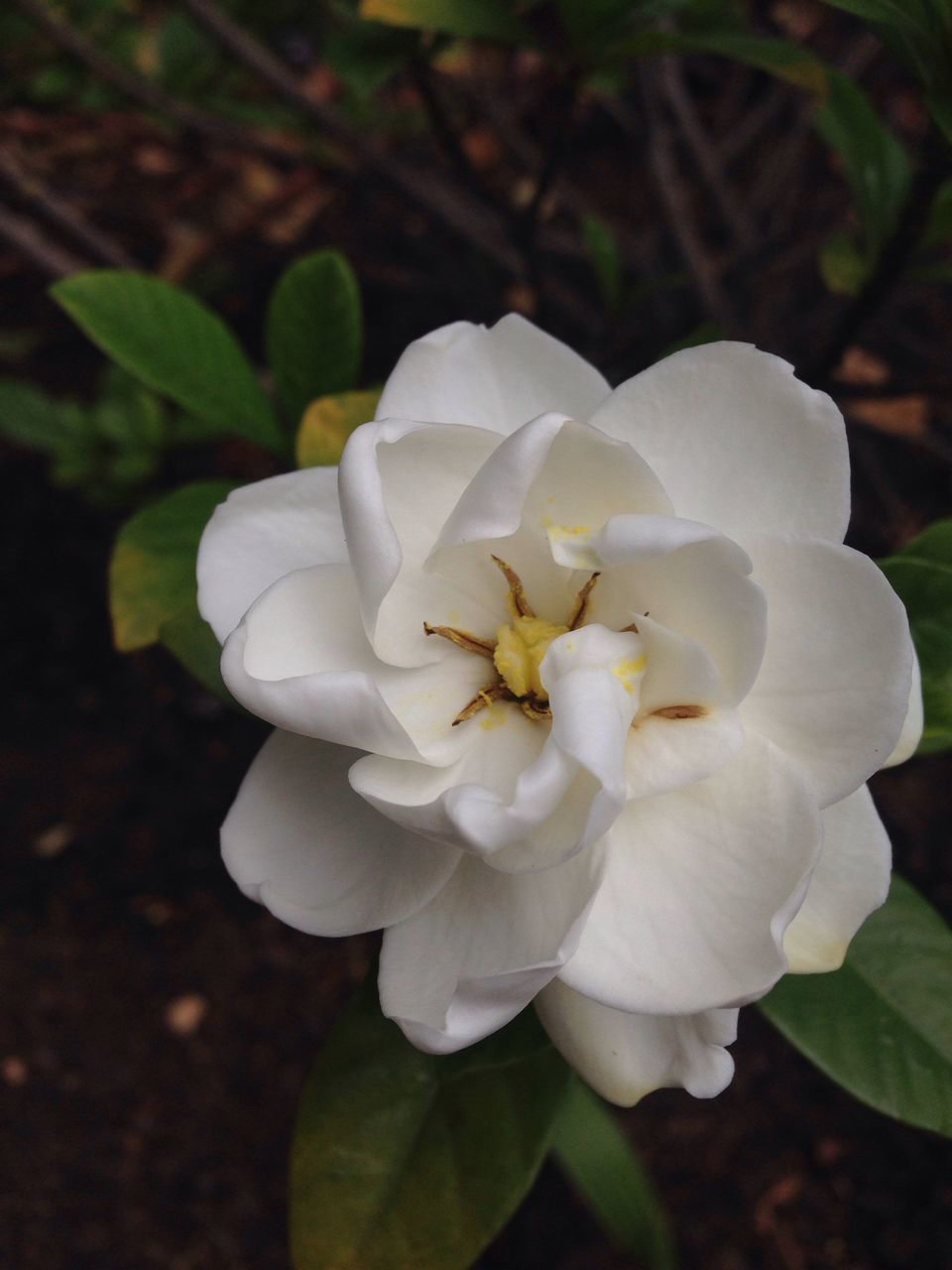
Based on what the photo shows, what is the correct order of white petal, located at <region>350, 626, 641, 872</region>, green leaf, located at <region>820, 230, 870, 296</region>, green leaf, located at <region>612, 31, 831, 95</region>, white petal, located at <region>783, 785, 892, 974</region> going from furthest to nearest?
green leaf, located at <region>820, 230, 870, 296</region>, green leaf, located at <region>612, 31, 831, 95</region>, white petal, located at <region>783, 785, 892, 974</region>, white petal, located at <region>350, 626, 641, 872</region>

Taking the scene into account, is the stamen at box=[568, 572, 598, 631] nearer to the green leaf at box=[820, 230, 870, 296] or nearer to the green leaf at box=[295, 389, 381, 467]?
the green leaf at box=[295, 389, 381, 467]

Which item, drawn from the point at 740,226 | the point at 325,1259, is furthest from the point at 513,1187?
the point at 740,226

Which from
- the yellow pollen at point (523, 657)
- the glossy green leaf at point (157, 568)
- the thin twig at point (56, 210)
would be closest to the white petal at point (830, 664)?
the yellow pollen at point (523, 657)

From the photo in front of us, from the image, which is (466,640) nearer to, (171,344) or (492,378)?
(492,378)

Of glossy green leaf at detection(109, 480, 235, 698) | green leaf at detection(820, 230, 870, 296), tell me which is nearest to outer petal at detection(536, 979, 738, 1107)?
glossy green leaf at detection(109, 480, 235, 698)

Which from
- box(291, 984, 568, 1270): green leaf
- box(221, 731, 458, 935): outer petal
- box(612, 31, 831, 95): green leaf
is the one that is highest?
box(612, 31, 831, 95): green leaf

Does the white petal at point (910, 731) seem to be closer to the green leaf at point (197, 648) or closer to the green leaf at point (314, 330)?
the green leaf at point (197, 648)
